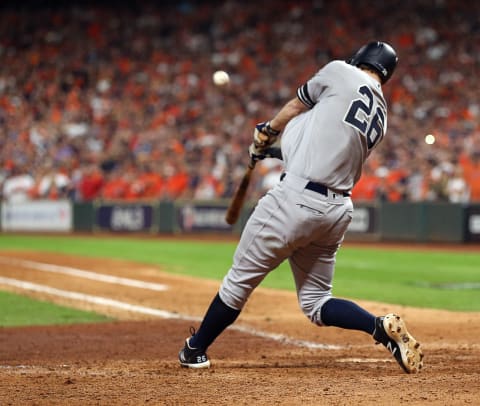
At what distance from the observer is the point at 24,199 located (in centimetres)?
2477

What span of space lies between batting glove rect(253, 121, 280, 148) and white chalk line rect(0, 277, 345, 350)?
173 cm

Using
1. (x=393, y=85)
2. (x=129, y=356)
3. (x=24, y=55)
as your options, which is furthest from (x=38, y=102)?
(x=129, y=356)

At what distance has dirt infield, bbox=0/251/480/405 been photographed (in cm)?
437

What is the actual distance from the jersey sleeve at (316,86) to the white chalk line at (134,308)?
2.10 m

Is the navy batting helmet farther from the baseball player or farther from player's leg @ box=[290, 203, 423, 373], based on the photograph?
player's leg @ box=[290, 203, 423, 373]

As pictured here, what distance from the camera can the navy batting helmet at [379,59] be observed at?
201 inches

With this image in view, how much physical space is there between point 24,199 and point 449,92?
12.3m

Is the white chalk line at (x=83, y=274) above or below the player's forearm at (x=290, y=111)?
below

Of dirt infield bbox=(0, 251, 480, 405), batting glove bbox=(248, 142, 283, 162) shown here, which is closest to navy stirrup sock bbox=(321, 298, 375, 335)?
dirt infield bbox=(0, 251, 480, 405)

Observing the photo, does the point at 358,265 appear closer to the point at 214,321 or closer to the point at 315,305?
the point at 315,305

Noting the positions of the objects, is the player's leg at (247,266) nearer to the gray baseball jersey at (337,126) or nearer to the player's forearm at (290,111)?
the gray baseball jersey at (337,126)

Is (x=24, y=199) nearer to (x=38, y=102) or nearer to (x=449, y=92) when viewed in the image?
(x=38, y=102)

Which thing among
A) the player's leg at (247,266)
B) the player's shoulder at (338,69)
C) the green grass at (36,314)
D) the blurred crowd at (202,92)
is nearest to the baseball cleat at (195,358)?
the player's leg at (247,266)

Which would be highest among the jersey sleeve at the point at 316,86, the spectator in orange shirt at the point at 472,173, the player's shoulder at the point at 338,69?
the player's shoulder at the point at 338,69
